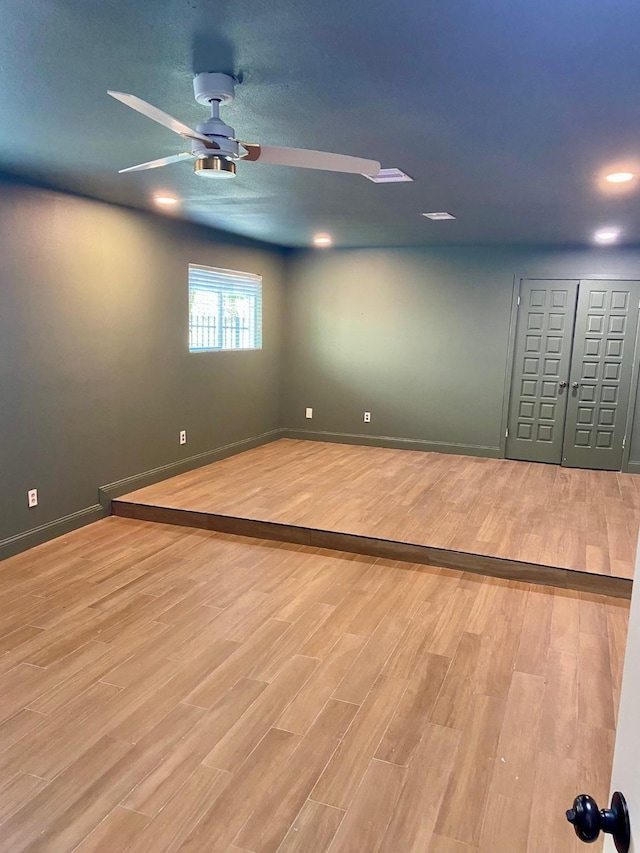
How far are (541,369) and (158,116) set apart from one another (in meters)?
5.61

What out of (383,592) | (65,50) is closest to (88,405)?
(383,592)

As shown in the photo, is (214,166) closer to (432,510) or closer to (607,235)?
(432,510)

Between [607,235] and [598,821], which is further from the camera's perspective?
[607,235]

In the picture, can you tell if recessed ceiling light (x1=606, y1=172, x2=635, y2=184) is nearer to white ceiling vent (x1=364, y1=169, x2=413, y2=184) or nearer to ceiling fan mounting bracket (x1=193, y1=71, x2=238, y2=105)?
white ceiling vent (x1=364, y1=169, x2=413, y2=184)

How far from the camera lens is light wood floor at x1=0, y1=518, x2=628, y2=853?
1877 millimetres

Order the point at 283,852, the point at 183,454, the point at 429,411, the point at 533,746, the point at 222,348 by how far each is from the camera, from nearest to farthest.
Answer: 1. the point at 283,852
2. the point at 533,746
3. the point at 183,454
4. the point at 222,348
5. the point at 429,411

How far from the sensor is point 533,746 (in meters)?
2.25

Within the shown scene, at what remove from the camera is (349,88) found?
2211mm

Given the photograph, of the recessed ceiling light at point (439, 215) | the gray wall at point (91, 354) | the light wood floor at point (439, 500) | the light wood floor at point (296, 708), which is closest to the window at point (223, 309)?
the gray wall at point (91, 354)

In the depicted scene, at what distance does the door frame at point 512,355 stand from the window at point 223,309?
9.54 ft

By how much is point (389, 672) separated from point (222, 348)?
4.39 metres

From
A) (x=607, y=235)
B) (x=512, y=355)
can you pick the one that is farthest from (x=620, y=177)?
(x=512, y=355)

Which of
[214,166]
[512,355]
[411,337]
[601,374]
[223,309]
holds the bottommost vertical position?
[601,374]

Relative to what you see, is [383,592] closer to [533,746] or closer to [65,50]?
[533,746]
